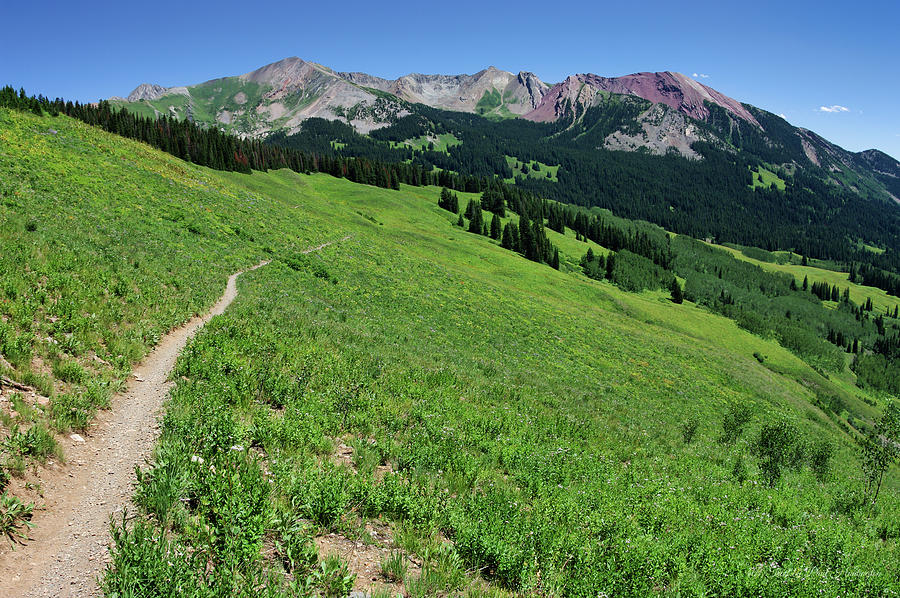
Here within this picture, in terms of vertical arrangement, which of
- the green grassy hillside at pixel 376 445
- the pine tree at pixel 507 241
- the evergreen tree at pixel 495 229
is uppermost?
the evergreen tree at pixel 495 229

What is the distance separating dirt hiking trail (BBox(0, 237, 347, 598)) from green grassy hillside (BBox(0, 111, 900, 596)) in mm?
407

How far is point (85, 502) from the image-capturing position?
5922mm

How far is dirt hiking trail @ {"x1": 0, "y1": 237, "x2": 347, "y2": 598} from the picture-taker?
4.66m

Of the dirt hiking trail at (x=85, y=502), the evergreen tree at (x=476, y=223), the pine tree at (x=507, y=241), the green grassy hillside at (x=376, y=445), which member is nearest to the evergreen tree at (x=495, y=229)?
the evergreen tree at (x=476, y=223)

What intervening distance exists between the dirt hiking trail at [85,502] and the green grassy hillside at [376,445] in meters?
0.41

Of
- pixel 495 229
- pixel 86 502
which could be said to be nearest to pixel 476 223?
pixel 495 229

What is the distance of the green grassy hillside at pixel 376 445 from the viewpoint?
5840 mm

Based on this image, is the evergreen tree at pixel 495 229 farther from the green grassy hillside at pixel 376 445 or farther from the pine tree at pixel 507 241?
the green grassy hillside at pixel 376 445

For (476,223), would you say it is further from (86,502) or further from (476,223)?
(86,502)

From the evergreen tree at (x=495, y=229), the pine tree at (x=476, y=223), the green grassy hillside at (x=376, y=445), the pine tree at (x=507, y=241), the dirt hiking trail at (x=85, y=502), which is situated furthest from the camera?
the evergreen tree at (x=495, y=229)

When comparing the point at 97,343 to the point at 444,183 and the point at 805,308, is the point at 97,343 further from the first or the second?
the point at 805,308

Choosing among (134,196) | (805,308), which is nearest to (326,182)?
(134,196)

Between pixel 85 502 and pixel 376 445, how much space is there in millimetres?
4852

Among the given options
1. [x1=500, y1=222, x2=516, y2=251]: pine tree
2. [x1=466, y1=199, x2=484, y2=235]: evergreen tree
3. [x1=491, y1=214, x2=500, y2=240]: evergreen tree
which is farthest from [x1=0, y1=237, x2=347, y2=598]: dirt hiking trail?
[x1=491, y1=214, x2=500, y2=240]: evergreen tree
